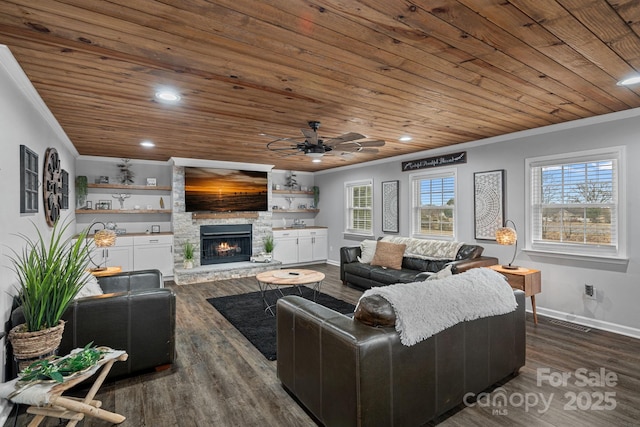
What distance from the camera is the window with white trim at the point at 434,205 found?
5.61 metres

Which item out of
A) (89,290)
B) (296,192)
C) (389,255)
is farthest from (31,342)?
(296,192)

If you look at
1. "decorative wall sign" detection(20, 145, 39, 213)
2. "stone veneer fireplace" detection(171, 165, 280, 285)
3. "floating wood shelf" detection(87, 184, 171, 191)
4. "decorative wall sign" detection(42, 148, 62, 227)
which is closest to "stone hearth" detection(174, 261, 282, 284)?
"stone veneer fireplace" detection(171, 165, 280, 285)

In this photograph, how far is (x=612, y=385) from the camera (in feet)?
8.61

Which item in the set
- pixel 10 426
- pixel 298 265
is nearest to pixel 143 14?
pixel 10 426

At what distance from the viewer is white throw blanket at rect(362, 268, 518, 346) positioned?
1.97 meters

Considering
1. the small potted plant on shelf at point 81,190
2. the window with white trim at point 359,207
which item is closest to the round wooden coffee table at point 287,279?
the window with white trim at point 359,207

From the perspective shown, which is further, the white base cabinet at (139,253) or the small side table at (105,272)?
the white base cabinet at (139,253)

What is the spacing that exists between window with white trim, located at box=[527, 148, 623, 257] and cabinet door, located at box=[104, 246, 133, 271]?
652 centimetres

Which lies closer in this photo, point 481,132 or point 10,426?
point 10,426

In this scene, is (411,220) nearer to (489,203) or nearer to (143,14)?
(489,203)

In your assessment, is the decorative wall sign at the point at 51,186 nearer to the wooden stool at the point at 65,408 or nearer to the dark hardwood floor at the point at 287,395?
the dark hardwood floor at the point at 287,395

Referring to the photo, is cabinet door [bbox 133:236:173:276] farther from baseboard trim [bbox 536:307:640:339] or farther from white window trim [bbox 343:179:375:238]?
baseboard trim [bbox 536:307:640:339]

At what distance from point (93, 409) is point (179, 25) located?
2322mm

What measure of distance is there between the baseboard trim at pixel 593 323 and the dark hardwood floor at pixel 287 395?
0.12m
